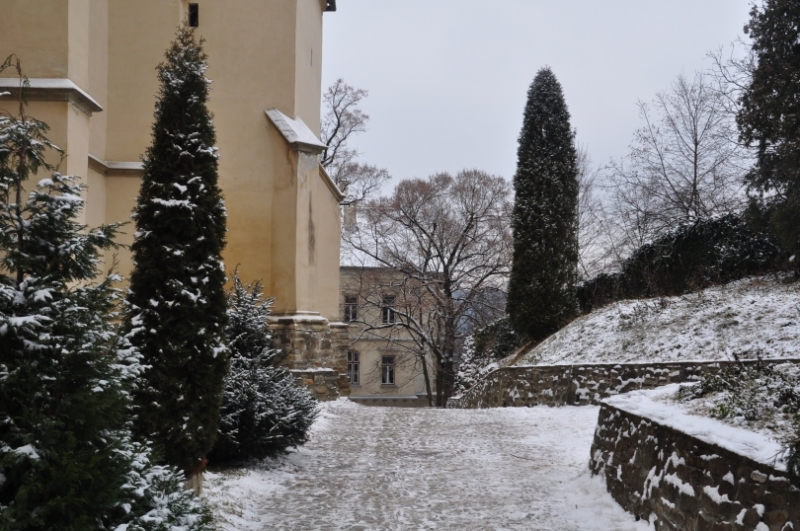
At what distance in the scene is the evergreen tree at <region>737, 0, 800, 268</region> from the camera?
8.73 m

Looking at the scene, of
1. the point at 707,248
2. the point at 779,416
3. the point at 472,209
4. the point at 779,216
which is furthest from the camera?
the point at 472,209

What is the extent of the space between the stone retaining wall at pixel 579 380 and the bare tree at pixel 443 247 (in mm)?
10327

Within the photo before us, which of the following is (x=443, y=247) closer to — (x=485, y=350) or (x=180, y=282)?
(x=485, y=350)

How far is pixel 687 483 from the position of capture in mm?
5094

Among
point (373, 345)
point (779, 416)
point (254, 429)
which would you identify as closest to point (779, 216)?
point (779, 416)

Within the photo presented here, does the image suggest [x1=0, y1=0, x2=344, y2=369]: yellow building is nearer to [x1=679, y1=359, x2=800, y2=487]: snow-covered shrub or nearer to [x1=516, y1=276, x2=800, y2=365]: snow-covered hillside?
[x1=516, y1=276, x2=800, y2=365]: snow-covered hillside

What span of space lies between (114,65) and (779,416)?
1382cm

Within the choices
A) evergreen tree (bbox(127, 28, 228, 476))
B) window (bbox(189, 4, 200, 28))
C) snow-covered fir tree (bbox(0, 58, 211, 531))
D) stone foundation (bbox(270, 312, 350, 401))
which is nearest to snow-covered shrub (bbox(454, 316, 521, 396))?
stone foundation (bbox(270, 312, 350, 401))

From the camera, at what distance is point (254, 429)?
27.2ft

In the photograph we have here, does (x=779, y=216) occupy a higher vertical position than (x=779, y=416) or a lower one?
higher

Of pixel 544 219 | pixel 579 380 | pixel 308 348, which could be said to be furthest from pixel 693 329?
pixel 308 348

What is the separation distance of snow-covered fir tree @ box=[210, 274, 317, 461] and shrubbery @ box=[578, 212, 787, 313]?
10424 mm

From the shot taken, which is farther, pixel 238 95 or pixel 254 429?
pixel 238 95

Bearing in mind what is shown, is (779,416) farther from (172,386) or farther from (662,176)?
(662,176)
